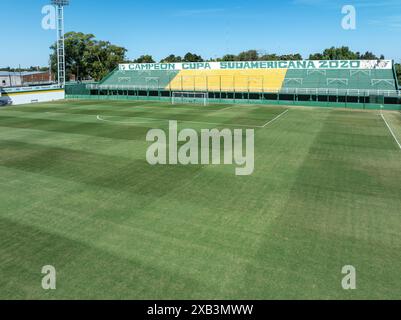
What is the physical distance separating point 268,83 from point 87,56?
57.5 m

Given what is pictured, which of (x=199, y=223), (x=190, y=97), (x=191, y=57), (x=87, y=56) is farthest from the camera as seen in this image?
(x=191, y=57)

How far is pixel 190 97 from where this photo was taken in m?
58.1

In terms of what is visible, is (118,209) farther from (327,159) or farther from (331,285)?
(327,159)

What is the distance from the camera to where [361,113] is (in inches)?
1740

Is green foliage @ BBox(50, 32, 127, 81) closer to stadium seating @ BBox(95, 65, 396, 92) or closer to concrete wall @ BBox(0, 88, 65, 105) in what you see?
stadium seating @ BBox(95, 65, 396, 92)

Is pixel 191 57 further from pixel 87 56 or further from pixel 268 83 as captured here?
pixel 268 83

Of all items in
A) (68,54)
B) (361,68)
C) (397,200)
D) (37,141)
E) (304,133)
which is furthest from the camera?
(68,54)

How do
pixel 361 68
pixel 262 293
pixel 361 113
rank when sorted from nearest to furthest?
pixel 262 293 < pixel 361 113 < pixel 361 68

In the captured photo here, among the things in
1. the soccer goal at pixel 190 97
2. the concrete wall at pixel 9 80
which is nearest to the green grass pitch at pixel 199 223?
the soccer goal at pixel 190 97

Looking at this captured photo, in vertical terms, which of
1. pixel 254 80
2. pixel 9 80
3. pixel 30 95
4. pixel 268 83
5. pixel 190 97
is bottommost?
pixel 190 97

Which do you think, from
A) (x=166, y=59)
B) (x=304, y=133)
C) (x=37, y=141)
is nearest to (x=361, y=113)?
(x=304, y=133)

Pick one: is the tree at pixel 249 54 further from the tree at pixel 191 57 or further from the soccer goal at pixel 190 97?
the soccer goal at pixel 190 97

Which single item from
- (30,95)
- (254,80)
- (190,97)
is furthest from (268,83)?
(30,95)

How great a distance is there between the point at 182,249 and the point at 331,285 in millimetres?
4723
